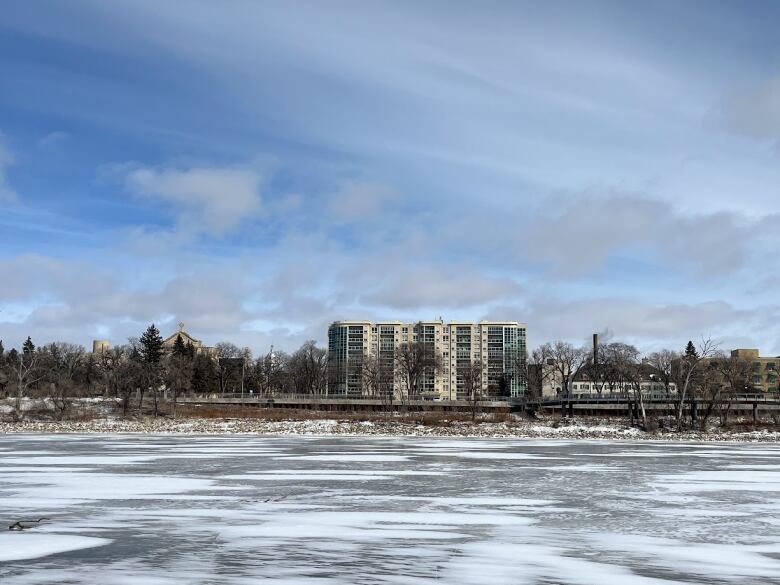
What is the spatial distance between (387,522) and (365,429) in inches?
1590

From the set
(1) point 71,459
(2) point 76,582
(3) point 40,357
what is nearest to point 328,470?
(1) point 71,459

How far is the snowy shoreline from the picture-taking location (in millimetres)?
48469

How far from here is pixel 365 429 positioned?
52750mm

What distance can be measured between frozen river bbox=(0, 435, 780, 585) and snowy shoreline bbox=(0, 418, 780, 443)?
80.0 ft

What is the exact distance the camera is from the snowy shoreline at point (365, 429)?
159 feet

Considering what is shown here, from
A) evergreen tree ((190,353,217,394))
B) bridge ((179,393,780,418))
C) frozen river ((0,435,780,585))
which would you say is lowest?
bridge ((179,393,780,418))

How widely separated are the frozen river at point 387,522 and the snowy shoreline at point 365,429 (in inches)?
960

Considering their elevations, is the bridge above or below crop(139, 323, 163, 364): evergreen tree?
below

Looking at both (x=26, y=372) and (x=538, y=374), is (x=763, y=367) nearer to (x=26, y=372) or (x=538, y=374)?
(x=538, y=374)

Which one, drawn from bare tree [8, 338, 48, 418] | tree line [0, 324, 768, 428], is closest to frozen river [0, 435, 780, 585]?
bare tree [8, 338, 48, 418]

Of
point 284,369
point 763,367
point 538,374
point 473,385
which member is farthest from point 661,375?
point 763,367

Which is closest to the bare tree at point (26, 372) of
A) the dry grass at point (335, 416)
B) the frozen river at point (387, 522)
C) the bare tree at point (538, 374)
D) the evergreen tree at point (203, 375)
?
the dry grass at point (335, 416)

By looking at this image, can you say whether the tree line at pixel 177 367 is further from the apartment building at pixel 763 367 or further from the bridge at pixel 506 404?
the apartment building at pixel 763 367

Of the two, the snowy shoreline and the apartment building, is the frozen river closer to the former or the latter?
the snowy shoreline
